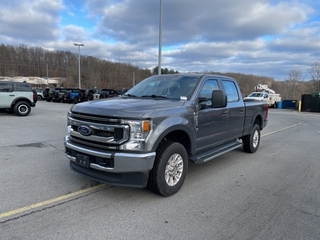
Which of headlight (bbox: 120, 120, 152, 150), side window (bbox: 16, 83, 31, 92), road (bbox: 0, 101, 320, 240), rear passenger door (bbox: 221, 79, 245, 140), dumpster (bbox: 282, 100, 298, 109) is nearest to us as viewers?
road (bbox: 0, 101, 320, 240)

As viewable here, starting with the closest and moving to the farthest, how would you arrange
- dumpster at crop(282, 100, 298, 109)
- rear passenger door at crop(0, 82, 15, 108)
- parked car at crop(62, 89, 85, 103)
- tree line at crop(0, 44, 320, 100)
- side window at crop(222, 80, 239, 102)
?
side window at crop(222, 80, 239, 102) → rear passenger door at crop(0, 82, 15, 108) → parked car at crop(62, 89, 85, 103) → dumpster at crop(282, 100, 298, 109) → tree line at crop(0, 44, 320, 100)

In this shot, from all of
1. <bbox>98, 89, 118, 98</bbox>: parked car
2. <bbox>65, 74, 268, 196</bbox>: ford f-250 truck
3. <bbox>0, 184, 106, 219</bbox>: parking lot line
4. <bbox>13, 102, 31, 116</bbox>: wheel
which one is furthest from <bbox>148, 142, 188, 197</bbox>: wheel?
<bbox>98, 89, 118, 98</bbox>: parked car

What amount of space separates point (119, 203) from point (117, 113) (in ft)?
4.43

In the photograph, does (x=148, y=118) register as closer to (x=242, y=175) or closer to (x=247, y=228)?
(x=247, y=228)

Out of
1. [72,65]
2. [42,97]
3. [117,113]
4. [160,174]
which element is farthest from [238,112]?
[72,65]

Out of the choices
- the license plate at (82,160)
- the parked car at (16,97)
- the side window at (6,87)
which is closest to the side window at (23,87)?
the parked car at (16,97)

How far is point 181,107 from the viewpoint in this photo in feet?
13.2

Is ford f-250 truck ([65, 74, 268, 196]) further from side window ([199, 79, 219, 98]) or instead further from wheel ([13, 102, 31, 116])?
wheel ([13, 102, 31, 116])

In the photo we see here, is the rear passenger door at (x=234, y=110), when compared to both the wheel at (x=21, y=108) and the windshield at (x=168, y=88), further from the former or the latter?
the wheel at (x=21, y=108)

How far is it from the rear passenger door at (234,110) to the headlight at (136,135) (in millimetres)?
2705

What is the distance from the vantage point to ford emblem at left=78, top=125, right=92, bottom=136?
3.59 meters

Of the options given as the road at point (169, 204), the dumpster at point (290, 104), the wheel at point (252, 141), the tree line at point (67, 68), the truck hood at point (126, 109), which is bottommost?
the road at point (169, 204)

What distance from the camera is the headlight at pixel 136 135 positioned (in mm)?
3316

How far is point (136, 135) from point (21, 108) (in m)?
13.2
